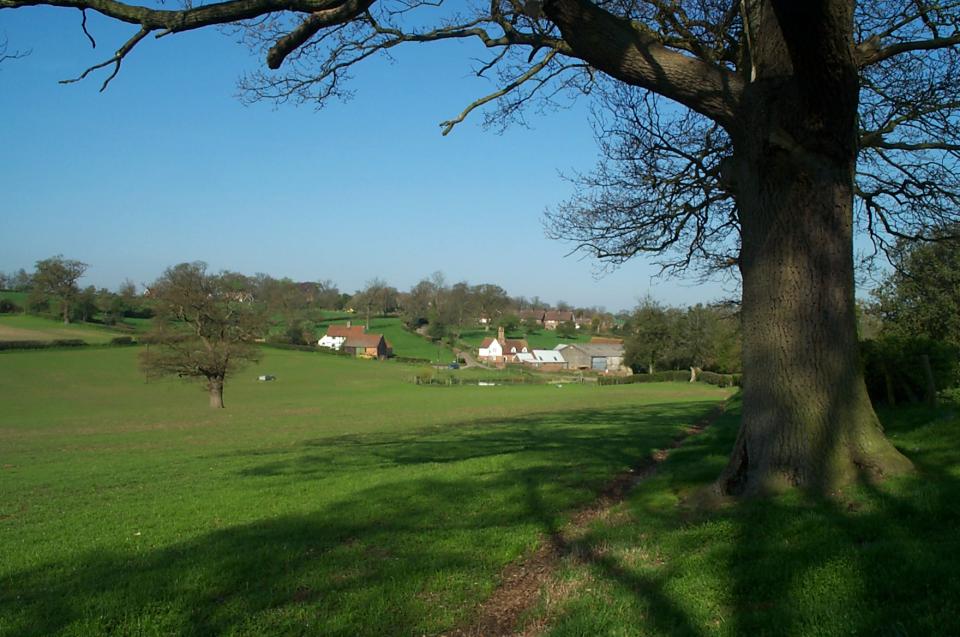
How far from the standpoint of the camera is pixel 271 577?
17.4ft

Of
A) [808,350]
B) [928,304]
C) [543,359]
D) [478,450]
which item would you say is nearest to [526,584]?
[808,350]

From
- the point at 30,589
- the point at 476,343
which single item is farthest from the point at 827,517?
the point at 476,343

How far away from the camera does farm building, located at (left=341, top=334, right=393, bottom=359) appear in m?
108

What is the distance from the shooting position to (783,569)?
4.38 meters

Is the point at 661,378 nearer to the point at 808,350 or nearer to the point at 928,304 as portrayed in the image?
the point at 928,304

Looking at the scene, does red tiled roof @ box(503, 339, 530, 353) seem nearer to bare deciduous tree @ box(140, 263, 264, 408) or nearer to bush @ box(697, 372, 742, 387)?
bush @ box(697, 372, 742, 387)

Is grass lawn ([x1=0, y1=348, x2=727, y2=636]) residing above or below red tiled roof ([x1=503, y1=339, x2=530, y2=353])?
below

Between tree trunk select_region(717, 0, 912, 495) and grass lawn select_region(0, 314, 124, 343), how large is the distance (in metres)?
86.4

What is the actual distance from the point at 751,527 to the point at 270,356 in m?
90.4

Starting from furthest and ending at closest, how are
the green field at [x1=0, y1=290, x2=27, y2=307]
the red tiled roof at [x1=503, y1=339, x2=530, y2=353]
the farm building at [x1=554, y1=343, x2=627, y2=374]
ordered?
the red tiled roof at [x1=503, y1=339, x2=530, y2=353] → the farm building at [x1=554, y1=343, x2=627, y2=374] → the green field at [x1=0, y1=290, x2=27, y2=307]

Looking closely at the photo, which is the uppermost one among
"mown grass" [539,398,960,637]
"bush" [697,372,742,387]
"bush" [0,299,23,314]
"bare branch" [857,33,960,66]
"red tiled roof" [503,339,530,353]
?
"bare branch" [857,33,960,66]

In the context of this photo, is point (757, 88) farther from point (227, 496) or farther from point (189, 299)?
point (189, 299)

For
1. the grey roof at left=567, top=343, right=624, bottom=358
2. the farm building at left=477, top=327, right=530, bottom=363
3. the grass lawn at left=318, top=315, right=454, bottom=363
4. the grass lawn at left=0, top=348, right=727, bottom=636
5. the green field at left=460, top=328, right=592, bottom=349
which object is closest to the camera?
the grass lawn at left=0, top=348, right=727, bottom=636

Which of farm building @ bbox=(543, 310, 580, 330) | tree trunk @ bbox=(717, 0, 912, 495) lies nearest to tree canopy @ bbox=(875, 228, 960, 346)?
tree trunk @ bbox=(717, 0, 912, 495)
